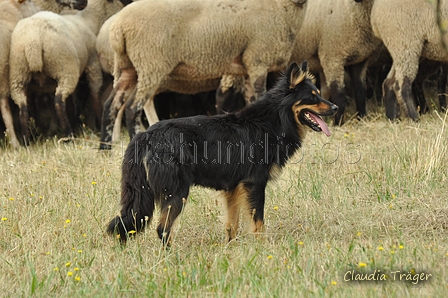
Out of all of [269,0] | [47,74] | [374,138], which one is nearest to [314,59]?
[269,0]

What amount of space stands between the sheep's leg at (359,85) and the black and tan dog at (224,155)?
491 cm

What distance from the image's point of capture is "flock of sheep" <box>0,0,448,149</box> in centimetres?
952

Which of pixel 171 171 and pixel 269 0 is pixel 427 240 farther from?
pixel 269 0

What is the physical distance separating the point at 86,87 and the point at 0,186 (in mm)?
5459

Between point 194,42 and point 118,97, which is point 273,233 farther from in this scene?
point 118,97

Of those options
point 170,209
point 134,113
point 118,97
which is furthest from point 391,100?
point 170,209

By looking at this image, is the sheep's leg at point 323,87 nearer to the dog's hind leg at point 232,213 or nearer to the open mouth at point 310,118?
the open mouth at point 310,118

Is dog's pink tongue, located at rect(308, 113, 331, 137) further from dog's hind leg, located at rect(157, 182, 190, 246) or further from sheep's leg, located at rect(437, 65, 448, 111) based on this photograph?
sheep's leg, located at rect(437, 65, 448, 111)

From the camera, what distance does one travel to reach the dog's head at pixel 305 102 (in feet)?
19.2

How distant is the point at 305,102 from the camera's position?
19.3ft

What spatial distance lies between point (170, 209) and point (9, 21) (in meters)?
7.07

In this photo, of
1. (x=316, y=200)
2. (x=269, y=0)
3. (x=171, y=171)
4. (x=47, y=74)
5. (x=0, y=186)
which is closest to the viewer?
(x=171, y=171)

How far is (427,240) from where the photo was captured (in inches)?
214

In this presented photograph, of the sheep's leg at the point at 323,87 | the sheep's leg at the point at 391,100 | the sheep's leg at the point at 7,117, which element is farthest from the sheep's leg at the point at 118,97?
the sheep's leg at the point at 391,100
